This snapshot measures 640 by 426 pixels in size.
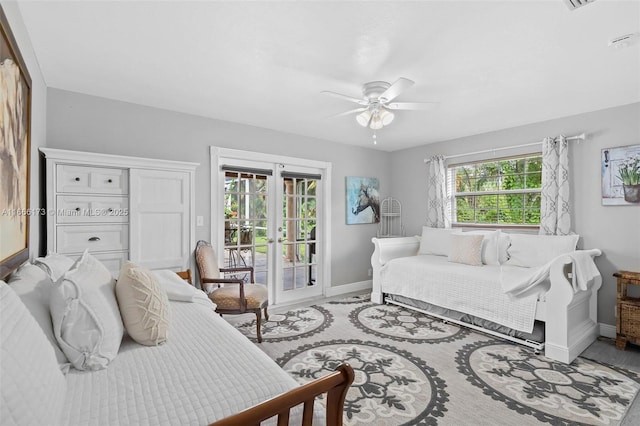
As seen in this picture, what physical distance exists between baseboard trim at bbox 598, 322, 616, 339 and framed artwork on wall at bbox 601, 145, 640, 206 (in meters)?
1.27

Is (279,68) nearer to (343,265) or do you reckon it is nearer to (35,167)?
(35,167)

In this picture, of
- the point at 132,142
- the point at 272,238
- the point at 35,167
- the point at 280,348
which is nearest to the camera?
the point at 35,167

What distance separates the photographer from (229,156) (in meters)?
3.80

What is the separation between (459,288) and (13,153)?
375 centimetres

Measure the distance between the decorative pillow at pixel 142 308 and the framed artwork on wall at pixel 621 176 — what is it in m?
4.27

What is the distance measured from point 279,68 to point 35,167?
1.95 meters

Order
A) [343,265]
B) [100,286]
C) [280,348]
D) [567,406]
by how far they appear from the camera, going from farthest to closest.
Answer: [343,265], [280,348], [567,406], [100,286]

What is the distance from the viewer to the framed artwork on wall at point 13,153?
136cm

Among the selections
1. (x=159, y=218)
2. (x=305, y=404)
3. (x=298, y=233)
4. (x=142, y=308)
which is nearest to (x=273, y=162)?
(x=298, y=233)

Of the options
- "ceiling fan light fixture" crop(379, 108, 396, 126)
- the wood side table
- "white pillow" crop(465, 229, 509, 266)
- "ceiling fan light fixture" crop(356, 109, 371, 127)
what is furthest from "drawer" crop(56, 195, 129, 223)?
the wood side table

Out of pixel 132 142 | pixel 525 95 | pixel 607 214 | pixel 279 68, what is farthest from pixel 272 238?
pixel 607 214

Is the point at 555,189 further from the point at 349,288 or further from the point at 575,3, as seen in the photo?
the point at 349,288

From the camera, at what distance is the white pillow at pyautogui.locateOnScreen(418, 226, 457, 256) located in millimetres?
4379

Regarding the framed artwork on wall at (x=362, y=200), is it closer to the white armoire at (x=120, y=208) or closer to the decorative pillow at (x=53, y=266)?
the white armoire at (x=120, y=208)
